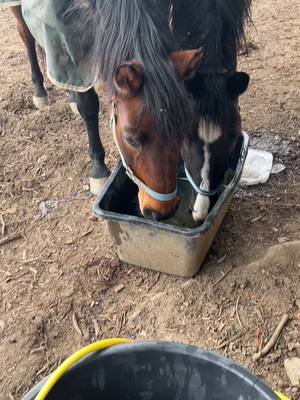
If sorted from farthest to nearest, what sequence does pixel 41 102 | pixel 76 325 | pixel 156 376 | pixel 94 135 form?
pixel 41 102 < pixel 94 135 < pixel 76 325 < pixel 156 376

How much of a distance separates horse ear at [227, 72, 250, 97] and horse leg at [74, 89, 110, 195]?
886 millimetres

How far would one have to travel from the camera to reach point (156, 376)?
1.23m

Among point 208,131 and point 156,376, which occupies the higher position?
point 208,131

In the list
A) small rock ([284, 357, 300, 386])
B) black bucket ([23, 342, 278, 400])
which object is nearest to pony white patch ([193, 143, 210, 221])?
small rock ([284, 357, 300, 386])

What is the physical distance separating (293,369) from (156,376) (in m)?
0.78

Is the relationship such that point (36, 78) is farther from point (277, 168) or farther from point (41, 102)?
point (277, 168)

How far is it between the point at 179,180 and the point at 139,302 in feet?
2.03

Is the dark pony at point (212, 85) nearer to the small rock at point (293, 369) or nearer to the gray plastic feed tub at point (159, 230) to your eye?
the gray plastic feed tub at point (159, 230)

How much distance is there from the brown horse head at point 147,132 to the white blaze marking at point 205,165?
173 mm

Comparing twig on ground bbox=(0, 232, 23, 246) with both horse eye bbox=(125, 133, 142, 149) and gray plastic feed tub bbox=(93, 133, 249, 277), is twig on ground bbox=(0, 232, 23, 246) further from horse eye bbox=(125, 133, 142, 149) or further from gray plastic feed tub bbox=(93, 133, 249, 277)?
horse eye bbox=(125, 133, 142, 149)

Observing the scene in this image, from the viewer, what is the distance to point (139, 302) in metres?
2.11

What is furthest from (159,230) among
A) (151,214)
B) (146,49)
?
(146,49)

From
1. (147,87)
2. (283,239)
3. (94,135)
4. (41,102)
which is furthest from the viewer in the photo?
(41,102)

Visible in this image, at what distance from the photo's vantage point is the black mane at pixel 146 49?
5.40ft
